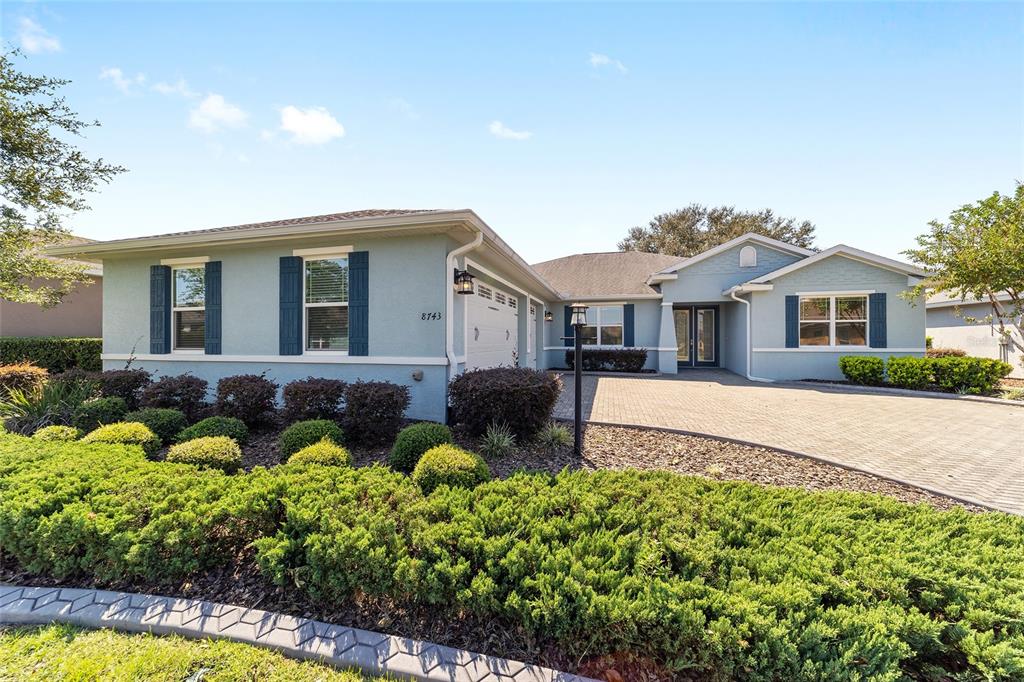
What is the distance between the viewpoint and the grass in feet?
6.66

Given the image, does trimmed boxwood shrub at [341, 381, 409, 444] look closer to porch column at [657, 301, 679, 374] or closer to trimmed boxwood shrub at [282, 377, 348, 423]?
trimmed boxwood shrub at [282, 377, 348, 423]

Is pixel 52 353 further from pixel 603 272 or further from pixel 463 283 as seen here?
pixel 603 272

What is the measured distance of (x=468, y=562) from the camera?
93.7 inches

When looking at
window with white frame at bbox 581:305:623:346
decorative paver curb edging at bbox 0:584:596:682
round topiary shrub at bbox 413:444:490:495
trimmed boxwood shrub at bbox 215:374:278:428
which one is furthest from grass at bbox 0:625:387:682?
window with white frame at bbox 581:305:623:346

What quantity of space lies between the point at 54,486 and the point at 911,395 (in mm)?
15030

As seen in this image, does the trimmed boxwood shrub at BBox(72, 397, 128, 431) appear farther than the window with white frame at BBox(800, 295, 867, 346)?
No

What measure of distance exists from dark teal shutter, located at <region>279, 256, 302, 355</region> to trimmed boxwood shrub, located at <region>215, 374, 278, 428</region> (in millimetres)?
1159

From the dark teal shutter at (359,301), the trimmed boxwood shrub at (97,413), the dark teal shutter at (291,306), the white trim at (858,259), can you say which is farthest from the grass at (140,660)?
the white trim at (858,259)

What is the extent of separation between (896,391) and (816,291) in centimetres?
344

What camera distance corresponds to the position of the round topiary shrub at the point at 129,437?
15.3 feet

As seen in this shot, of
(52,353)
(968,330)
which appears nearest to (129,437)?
(52,353)

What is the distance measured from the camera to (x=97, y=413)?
19.3 feet

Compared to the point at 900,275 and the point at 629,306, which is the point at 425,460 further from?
the point at 900,275

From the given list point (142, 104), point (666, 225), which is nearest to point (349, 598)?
point (142, 104)
